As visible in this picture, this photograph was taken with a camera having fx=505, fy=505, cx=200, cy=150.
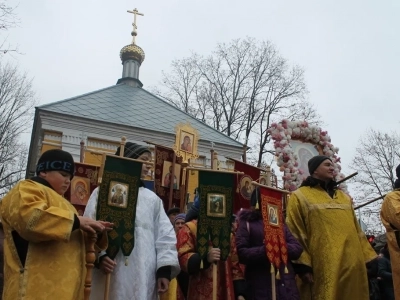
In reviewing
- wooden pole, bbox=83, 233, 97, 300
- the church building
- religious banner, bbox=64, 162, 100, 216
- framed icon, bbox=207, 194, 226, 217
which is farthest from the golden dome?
wooden pole, bbox=83, 233, 97, 300

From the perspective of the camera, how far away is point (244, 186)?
746 centimetres

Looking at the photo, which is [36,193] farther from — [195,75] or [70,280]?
[195,75]

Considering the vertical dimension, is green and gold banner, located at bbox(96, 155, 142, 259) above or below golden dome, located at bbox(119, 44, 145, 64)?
below

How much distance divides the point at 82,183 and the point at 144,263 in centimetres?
425

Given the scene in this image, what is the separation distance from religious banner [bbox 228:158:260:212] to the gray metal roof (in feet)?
39.3

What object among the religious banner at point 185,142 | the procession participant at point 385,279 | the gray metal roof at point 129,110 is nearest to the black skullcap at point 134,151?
the procession participant at point 385,279

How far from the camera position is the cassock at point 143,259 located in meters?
3.85

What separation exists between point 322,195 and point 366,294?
1095 mm

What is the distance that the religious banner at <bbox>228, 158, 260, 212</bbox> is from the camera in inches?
283

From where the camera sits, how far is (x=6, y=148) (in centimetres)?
2228

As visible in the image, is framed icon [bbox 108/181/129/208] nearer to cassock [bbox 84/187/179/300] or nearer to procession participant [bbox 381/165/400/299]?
cassock [bbox 84/187/179/300]

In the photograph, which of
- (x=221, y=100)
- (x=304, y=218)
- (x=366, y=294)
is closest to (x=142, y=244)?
(x=304, y=218)

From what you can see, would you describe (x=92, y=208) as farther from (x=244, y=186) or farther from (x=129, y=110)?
(x=129, y=110)

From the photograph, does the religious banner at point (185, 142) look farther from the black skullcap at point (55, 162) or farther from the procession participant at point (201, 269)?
the black skullcap at point (55, 162)
